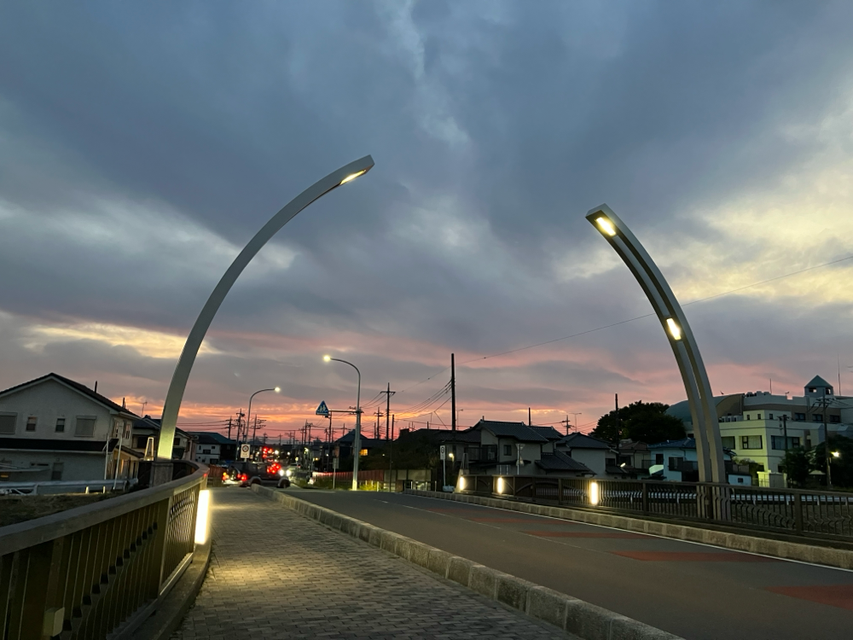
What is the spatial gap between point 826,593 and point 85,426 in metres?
50.5

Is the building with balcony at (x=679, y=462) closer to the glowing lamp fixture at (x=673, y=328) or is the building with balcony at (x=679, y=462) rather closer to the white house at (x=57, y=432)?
the glowing lamp fixture at (x=673, y=328)

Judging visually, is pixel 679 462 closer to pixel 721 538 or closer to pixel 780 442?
pixel 780 442

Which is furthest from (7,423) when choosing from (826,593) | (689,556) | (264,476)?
(826,593)

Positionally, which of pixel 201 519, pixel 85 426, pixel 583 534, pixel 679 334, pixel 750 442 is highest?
pixel 679 334

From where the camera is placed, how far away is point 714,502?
17.8 metres

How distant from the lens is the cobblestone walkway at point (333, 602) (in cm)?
600

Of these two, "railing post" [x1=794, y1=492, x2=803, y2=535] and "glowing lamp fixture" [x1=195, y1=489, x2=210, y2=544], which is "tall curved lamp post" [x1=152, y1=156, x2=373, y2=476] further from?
"railing post" [x1=794, y1=492, x2=803, y2=535]

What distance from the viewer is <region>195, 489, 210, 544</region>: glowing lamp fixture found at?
9852mm

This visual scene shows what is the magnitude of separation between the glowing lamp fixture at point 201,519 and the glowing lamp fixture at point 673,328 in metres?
15.8

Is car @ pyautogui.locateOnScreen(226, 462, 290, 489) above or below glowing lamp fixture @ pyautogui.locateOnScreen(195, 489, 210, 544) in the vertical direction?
below

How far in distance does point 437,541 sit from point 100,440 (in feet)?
141

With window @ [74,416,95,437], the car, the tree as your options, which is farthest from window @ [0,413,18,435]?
the tree

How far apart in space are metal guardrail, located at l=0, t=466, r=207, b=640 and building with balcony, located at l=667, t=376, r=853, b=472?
67426 millimetres

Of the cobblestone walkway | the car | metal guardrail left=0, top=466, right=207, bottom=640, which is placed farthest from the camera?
the car
